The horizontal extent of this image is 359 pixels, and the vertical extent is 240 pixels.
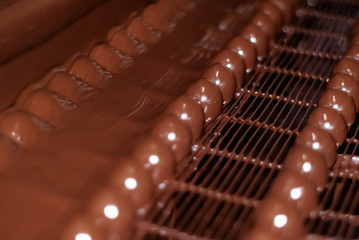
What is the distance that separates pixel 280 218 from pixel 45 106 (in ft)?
1.19

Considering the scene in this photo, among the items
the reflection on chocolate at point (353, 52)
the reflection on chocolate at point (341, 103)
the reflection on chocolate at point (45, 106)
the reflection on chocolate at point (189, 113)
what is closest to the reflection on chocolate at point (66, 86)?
the reflection on chocolate at point (45, 106)

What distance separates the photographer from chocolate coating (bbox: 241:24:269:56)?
99 centimetres

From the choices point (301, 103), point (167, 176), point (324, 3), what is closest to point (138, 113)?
point (167, 176)

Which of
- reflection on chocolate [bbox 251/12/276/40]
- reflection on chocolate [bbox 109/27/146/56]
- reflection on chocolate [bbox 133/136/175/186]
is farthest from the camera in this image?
reflection on chocolate [bbox 251/12/276/40]

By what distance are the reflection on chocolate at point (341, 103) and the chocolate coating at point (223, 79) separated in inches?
5.5

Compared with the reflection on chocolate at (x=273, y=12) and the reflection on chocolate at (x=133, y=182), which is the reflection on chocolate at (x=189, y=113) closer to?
the reflection on chocolate at (x=133, y=182)

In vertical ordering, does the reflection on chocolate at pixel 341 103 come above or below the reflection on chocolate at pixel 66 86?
below

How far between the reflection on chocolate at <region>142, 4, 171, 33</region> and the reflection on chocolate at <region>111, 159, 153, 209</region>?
43cm

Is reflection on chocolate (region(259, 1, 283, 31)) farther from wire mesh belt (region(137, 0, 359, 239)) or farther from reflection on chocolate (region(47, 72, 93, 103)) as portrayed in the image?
reflection on chocolate (region(47, 72, 93, 103))

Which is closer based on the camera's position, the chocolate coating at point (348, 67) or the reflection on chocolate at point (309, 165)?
the reflection on chocolate at point (309, 165)

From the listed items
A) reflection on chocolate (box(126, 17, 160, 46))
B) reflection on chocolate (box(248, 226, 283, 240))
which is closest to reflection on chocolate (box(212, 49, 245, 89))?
reflection on chocolate (box(126, 17, 160, 46))

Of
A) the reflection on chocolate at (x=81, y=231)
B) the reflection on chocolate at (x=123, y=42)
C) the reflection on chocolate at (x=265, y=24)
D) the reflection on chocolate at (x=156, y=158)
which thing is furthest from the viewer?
the reflection on chocolate at (x=265, y=24)

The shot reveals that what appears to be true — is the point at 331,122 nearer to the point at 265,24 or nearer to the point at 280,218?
the point at 280,218

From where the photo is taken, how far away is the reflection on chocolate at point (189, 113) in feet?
2.48
